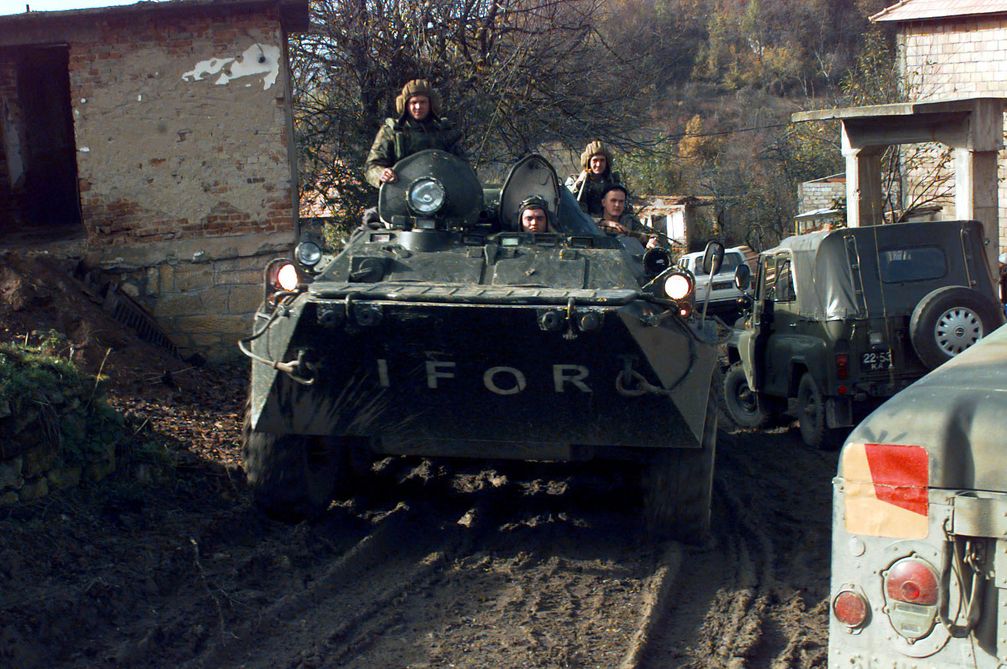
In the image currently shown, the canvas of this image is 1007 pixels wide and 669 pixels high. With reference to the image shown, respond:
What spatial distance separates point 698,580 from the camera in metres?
5.85

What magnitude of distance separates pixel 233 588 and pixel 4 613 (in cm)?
102

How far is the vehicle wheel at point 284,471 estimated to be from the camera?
6484mm

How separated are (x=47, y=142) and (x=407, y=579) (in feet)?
29.1

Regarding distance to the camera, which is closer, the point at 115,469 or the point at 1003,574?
the point at 1003,574

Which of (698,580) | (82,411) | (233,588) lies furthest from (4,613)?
(698,580)

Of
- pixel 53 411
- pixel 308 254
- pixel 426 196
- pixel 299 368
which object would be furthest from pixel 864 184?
pixel 53 411

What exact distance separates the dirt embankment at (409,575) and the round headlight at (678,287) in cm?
130

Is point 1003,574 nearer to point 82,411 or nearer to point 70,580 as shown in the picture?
point 70,580

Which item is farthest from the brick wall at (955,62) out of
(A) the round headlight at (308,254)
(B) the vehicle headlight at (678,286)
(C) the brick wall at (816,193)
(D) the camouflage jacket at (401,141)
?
(A) the round headlight at (308,254)

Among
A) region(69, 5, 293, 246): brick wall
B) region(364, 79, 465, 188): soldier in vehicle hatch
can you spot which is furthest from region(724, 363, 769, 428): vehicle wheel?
region(364, 79, 465, 188): soldier in vehicle hatch

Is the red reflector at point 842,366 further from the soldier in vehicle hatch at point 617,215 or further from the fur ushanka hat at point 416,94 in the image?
the fur ushanka hat at point 416,94

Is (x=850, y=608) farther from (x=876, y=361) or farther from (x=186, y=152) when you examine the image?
(x=186, y=152)

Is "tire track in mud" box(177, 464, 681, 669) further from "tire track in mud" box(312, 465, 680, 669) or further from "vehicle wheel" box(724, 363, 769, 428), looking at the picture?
"vehicle wheel" box(724, 363, 769, 428)

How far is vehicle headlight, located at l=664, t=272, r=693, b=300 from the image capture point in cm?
611
